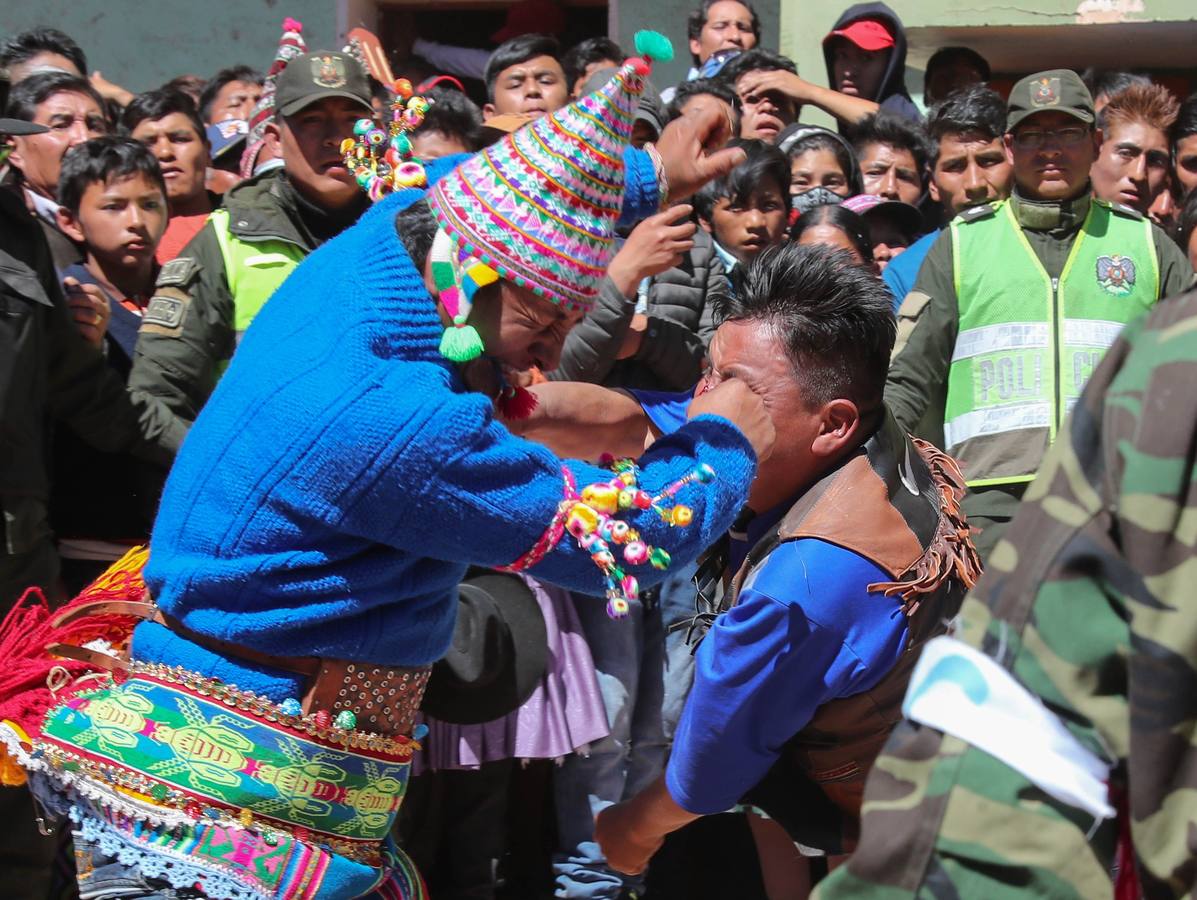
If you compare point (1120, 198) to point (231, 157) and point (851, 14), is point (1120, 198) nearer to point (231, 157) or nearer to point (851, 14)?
point (851, 14)

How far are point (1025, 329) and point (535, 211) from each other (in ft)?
9.51

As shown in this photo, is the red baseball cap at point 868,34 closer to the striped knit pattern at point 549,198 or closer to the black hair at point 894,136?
the black hair at point 894,136

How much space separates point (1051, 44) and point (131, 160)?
5642 mm

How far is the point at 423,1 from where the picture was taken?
931cm

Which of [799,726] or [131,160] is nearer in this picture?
[799,726]

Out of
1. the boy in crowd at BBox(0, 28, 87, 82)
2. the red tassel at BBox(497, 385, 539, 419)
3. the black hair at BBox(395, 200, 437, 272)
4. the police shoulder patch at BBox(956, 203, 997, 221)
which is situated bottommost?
the police shoulder patch at BBox(956, 203, 997, 221)

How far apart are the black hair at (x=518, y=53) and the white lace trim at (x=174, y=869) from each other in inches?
188

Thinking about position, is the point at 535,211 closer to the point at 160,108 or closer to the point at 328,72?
the point at 328,72

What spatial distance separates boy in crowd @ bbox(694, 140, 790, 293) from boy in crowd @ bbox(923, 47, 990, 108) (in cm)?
227

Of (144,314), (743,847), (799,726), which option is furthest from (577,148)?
(743,847)

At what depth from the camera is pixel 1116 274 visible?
15.7 feet

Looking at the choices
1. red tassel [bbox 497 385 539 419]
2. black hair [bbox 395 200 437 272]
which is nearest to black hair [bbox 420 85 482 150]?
red tassel [bbox 497 385 539 419]

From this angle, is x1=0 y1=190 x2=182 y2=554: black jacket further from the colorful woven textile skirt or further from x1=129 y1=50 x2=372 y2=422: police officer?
the colorful woven textile skirt

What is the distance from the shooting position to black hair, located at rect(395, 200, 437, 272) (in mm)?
2264
